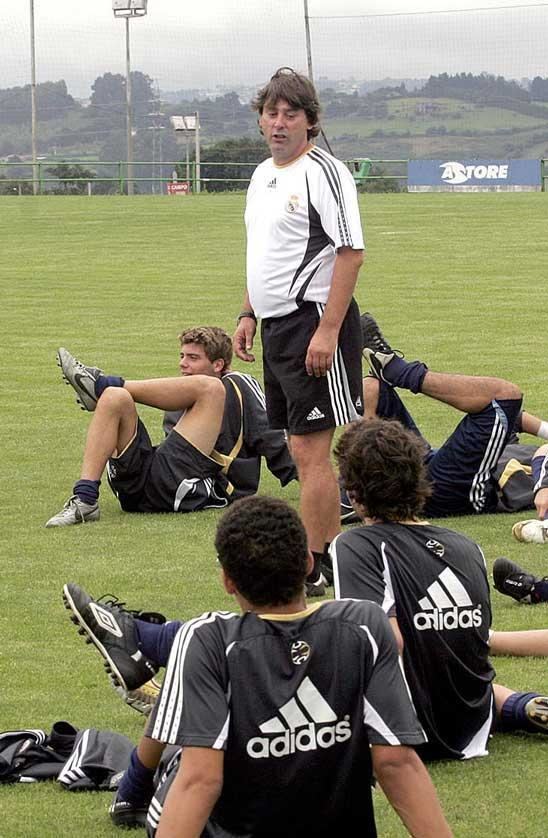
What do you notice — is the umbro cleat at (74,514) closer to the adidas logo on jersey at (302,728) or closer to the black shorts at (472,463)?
the black shorts at (472,463)

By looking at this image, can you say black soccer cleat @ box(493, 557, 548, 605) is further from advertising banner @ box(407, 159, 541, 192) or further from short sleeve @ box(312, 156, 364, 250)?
advertising banner @ box(407, 159, 541, 192)

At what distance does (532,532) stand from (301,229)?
6.21 ft

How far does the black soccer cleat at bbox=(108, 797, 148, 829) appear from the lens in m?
4.26

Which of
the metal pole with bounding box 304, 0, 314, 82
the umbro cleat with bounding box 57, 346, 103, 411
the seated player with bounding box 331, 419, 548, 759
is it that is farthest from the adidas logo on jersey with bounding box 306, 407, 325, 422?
the metal pole with bounding box 304, 0, 314, 82

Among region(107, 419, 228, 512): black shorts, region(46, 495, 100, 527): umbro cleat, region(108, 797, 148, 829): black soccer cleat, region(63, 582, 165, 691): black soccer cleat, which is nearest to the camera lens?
region(108, 797, 148, 829): black soccer cleat

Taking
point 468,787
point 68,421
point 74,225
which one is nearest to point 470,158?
point 74,225

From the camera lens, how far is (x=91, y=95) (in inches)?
2960

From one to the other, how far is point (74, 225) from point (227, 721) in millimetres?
31645

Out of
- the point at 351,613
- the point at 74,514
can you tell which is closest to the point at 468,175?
the point at 74,514

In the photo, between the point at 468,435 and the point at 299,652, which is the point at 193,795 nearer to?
the point at 299,652

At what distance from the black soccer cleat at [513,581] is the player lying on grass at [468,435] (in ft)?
4.58

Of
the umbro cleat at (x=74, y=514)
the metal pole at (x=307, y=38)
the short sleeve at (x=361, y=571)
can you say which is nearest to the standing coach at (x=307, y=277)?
the umbro cleat at (x=74, y=514)

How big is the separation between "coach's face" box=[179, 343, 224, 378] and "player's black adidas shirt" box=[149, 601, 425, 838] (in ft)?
16.6

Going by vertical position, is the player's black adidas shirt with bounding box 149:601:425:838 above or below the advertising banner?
below
